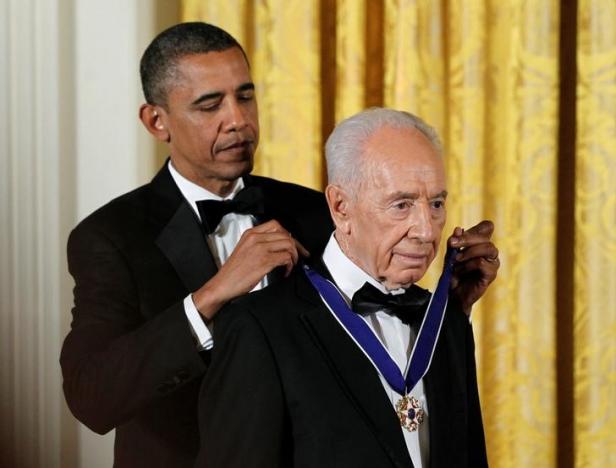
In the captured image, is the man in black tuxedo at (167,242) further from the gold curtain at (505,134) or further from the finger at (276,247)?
the gold curtain at (505,134)

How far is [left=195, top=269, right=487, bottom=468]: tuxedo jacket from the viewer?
56.6 inches

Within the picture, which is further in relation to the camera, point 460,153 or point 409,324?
point 460,153

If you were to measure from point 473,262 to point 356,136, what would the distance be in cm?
40

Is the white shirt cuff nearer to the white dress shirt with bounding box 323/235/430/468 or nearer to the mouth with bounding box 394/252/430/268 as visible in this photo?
the white dress shirt with bounding box 323/235/430/468

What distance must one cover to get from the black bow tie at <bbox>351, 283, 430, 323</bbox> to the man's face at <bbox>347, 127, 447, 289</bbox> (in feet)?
0.09

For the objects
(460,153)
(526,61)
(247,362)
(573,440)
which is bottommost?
(573,440)

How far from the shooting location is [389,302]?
4.93ft

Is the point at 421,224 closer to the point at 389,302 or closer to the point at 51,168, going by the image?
the point at 389,302

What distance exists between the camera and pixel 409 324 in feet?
5.18

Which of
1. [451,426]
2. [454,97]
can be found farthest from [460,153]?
[451,426]

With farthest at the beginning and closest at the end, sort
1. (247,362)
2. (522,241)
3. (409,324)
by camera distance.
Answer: (522,241)
(409,324)
(247,362)

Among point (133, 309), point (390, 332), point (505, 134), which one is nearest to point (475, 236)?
point (390, 332)

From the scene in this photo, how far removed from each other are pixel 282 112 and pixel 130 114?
1.27ft

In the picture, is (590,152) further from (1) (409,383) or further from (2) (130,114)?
(1) (409,383)
